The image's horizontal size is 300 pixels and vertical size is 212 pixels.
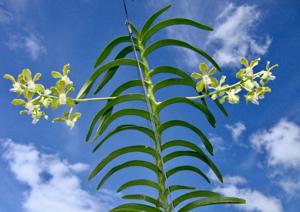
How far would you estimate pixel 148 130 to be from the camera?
98 centimetres

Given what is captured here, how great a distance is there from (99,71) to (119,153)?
0.90 feet

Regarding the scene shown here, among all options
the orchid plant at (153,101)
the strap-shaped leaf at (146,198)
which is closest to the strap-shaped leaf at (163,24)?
the orchid plant at (153,101)

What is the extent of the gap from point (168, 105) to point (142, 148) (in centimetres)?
15

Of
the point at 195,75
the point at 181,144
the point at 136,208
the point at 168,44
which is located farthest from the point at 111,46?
the point at 136,208

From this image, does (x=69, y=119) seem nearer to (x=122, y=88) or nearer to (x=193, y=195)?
(x=122, y=88)

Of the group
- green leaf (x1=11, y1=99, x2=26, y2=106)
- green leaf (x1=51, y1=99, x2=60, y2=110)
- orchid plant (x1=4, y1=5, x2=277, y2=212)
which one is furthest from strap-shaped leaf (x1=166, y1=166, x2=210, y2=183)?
green leaf (x1=11, y1=99, x2=26, y2=106)

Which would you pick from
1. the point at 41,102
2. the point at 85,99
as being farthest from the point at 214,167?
the point at 41,102

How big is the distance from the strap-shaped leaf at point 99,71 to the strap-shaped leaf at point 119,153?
23 centimetres

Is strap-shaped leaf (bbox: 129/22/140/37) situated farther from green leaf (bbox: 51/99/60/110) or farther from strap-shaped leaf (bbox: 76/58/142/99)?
green leaf (bbox: 51/99/60/110)

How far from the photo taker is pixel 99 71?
1073 mm

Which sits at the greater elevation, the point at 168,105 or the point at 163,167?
the point at 168,105

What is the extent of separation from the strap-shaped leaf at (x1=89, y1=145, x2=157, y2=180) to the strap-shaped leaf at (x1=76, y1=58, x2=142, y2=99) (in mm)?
232

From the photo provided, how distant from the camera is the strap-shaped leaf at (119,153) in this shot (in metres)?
0.97

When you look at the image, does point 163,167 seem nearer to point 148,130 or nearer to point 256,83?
point 148,130
